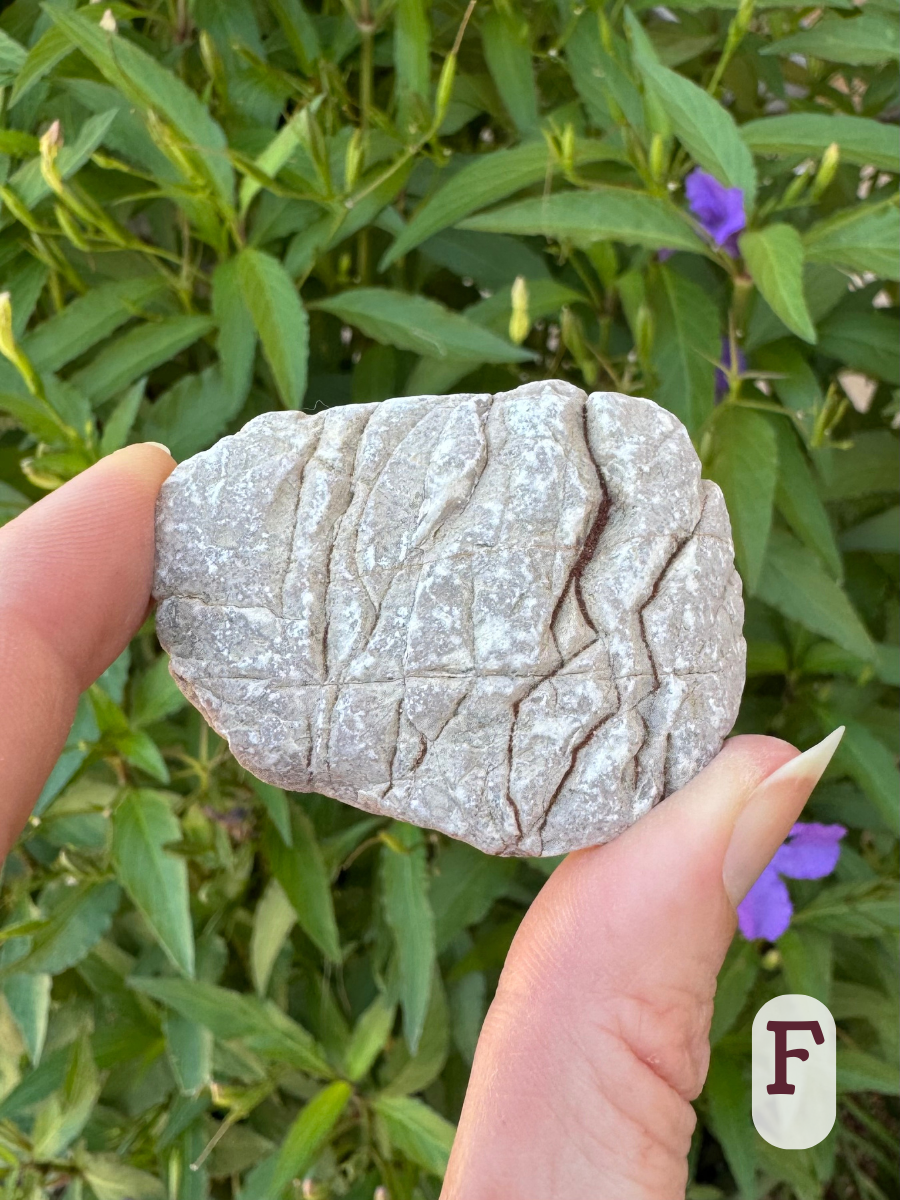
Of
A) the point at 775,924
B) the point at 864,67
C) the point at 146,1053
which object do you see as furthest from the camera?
the point at 864,67

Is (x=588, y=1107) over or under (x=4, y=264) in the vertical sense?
under

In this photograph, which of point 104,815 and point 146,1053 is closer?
point 104,815

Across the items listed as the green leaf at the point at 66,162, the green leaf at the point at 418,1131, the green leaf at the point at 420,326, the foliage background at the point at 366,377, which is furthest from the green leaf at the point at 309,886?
the green leaf at the point at 66,162

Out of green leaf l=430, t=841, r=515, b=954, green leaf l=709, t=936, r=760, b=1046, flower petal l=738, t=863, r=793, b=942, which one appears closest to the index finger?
green leaf l=430, t=841, r=515, b=954

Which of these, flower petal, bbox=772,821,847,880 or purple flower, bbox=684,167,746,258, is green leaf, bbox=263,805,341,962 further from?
purple flower, bbox=684,167,746,258

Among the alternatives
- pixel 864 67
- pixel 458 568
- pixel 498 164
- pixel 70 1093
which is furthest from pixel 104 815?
pixel 864 67

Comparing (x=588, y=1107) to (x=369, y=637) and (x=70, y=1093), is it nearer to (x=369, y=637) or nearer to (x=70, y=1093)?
(x=369, y=637)

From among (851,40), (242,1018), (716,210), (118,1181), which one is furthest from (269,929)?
(851,40)
